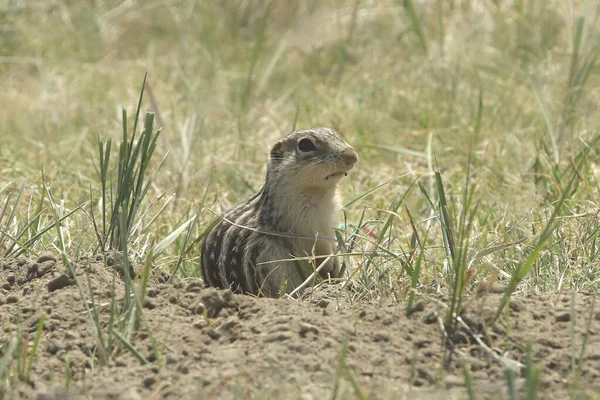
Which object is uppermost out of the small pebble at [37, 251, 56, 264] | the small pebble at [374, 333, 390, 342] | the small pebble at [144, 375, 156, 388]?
the small pebble at [37, 251, 56, 264]

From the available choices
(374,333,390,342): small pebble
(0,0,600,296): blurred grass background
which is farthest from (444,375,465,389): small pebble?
(0,0,600,296): blurred grass background

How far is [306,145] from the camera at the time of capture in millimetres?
5445

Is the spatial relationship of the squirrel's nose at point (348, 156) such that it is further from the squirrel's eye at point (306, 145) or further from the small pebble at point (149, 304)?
the small pebble at point (149, 304)

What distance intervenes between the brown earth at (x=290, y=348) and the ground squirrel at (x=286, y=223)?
3.97 feet

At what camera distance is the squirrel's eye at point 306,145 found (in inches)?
213

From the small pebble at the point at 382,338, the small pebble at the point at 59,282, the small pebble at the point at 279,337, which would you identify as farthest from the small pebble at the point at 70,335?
the small pebble at the point at 382,338

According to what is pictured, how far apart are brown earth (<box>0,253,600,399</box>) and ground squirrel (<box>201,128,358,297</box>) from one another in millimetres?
1210

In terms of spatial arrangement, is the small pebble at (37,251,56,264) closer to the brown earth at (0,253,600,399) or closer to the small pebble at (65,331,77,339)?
the brown earth at (0,253,600,399)

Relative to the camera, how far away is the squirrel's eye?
213 inches

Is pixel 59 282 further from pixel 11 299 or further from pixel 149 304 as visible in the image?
pixel 149 304

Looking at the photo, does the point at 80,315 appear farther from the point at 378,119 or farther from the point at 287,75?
the point at 287,75

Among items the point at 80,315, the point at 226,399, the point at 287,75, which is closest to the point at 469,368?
the point at 226,399

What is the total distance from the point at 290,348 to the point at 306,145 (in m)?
2.28

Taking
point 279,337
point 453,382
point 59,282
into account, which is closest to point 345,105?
point 59,282
